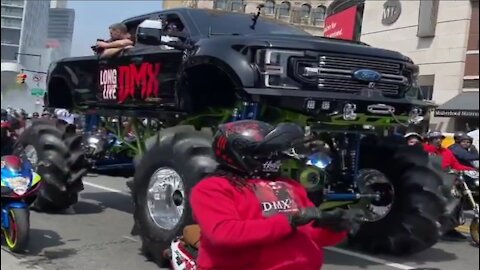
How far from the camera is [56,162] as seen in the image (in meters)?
7.79

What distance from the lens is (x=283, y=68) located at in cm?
552

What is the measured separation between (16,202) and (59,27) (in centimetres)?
166

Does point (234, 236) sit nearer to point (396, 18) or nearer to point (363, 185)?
point (363, 185)

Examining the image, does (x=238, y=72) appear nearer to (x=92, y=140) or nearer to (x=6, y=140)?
(x=92, y=140)

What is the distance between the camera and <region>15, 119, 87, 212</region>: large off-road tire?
777cm

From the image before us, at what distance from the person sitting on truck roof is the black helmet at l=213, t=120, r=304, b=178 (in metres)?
4.91

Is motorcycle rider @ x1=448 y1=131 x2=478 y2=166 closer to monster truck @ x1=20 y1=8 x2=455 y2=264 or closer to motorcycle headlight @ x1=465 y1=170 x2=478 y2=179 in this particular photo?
motorcycle headlight @ x1=465 y1=170 x2=478 y2=179

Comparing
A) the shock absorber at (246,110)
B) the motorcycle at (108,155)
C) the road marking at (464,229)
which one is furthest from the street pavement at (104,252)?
the shock absorber at (246,110)

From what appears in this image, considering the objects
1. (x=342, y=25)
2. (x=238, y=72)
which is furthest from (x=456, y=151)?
(x=238, y=72)

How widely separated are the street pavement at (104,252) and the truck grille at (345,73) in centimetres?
162

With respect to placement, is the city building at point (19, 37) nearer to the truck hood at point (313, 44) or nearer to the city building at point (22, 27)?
the city building at point (22, 27)

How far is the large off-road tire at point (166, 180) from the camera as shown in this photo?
5.38 metres

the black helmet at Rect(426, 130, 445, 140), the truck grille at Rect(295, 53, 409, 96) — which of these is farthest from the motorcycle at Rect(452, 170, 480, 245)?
the truck grille at Rect(295, 53, 409, 96)

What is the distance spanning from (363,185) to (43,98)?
15.7ft
